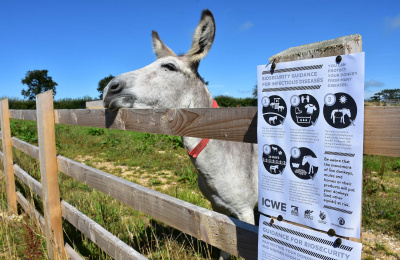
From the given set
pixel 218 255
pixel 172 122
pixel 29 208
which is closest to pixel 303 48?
pixel 172 122

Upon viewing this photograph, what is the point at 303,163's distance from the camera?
92cm

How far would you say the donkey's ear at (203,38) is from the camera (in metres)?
2.47

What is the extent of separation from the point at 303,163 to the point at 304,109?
7.6 inches

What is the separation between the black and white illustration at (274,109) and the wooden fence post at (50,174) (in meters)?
2.41

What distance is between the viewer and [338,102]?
83 cm

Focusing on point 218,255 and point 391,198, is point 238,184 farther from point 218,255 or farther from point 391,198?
point 391,198

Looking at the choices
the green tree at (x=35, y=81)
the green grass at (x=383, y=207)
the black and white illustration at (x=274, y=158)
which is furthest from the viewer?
the green tree at (x=35, y=81)

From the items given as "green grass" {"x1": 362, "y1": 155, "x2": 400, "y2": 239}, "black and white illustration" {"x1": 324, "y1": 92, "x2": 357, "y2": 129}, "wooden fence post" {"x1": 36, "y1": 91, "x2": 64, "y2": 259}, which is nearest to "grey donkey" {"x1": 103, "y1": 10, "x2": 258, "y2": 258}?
"wooden fence post" {"x1": 36, "y1": 91, "x2": 64, "y2": 259}

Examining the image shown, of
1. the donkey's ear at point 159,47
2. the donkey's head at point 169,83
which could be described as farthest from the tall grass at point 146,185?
the donkey's ear at point 159,47

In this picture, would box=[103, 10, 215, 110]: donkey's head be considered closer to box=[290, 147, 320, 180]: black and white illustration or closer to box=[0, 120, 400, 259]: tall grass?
box=[0, 120, 400, 259]: tall grass

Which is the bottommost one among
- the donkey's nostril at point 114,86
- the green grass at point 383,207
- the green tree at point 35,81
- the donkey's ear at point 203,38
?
the green grass at point 383,207

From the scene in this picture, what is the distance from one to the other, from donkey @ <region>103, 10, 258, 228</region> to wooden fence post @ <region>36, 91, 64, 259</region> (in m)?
0.89

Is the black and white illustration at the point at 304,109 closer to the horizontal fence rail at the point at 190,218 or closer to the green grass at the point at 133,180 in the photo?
the horizontal fence rail at the point at 190,218

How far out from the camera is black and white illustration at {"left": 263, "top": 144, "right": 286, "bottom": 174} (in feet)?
3.23
